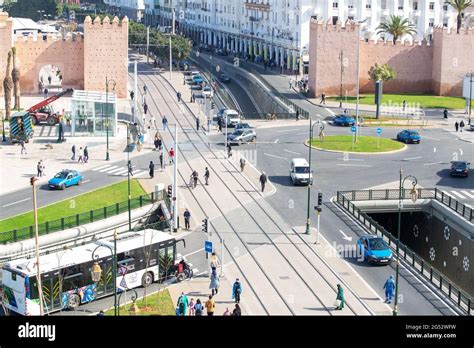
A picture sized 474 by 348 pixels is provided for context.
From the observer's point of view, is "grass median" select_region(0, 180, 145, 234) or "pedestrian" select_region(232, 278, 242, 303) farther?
"grass median" select_region(0, 180, 145, 234)

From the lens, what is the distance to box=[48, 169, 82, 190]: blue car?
2334 inches

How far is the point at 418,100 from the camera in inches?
4008

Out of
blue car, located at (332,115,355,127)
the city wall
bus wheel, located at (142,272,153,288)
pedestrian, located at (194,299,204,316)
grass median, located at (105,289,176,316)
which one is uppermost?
the city wall

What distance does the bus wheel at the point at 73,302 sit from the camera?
3722 cm

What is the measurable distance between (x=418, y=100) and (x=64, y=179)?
54.0m

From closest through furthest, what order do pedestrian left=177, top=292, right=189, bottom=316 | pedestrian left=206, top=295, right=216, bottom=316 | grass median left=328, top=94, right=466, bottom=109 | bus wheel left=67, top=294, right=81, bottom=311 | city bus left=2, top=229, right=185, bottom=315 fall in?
pedestrian left=177, top=292, right=189, bottom=316
pedestrian left=206, top=295, right=216, bottom=316
city bus left=2, top=229, right=185, bottom=315
bus wheel left=67, top=294, right=81, bottom=311
grass median left=328, top=94, right=466, bottom=109

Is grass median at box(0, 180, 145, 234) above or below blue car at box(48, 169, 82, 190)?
below

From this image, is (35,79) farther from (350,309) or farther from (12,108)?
(350,309)

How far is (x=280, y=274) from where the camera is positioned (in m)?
41.9

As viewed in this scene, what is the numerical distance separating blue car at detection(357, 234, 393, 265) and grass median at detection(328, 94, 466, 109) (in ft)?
182

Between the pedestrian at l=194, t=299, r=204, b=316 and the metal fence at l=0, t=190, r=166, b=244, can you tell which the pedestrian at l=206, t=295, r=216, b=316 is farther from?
the metal fence at l=0, t=190, r=166, b=244

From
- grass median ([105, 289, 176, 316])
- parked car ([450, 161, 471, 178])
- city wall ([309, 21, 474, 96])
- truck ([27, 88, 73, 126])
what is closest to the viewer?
grass median ([105, 289, 176, 316])

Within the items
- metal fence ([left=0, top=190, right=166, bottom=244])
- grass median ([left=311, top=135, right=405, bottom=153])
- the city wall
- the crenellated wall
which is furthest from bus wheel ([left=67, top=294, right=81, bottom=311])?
the city wall

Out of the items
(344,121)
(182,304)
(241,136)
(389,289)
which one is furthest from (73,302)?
(344,121)
